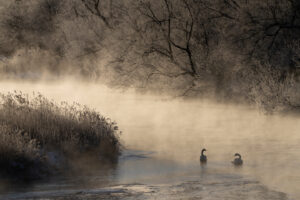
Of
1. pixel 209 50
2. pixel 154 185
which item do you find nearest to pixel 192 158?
pixel 154 185

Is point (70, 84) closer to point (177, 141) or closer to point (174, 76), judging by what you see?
point (174, 76)

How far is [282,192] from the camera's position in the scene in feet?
36.4

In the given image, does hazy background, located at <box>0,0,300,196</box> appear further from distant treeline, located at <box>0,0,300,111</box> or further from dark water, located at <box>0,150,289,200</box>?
dark water, located at <box>0,150,289,200</box>

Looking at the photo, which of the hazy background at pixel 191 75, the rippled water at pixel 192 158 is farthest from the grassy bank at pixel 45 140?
the hazy background at pixel 191 75

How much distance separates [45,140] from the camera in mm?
13469

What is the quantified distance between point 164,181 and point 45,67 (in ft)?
93.2

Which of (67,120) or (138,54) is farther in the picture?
(138,54)

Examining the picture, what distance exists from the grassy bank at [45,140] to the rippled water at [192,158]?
0.51 m


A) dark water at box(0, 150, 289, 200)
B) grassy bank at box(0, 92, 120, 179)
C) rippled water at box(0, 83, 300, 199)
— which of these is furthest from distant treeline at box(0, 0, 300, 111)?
dark water at box(0, 150, 289, 200)

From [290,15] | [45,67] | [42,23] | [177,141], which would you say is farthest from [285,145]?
[42,23]

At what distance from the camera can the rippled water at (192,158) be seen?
36.1ft

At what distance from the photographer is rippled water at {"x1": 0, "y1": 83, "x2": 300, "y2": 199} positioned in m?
11.0

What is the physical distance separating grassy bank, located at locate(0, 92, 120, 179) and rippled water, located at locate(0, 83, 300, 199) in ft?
1.67

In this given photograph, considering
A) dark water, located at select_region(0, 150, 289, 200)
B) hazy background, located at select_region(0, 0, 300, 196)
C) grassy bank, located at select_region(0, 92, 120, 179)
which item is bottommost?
dark water, located at select_region(0, 150, 289, 200)
